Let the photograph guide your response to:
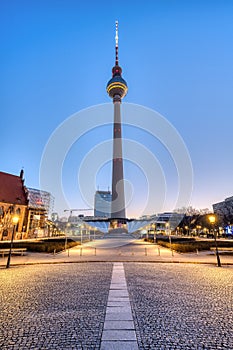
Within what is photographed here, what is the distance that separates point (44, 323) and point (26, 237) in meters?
57.9

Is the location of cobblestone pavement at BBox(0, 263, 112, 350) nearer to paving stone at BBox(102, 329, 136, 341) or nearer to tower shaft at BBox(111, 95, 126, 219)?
paving stone at BBox(102, 329, 136, 341)

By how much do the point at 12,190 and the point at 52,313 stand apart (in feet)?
190

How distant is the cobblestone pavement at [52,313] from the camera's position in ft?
15.4

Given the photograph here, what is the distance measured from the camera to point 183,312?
639cm

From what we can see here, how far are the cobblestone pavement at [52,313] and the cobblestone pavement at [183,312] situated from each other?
1341 millimetres

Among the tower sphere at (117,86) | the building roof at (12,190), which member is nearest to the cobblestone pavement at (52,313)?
the building roof at (12,190)

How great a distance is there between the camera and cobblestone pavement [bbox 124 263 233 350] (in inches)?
185

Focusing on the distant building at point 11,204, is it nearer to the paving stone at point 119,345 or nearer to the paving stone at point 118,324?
the paving stone at point 118,324

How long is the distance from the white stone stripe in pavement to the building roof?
53.1 meters

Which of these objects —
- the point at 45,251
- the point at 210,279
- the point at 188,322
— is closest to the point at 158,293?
the point at 188,322

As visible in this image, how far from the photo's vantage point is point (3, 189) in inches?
2127

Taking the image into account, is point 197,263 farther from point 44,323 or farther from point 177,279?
point 44,323

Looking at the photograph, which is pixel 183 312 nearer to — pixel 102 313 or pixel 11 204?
pixel 102 313

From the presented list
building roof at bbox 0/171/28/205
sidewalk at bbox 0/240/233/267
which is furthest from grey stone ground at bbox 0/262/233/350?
building roof at bbox 0/171/28/205
